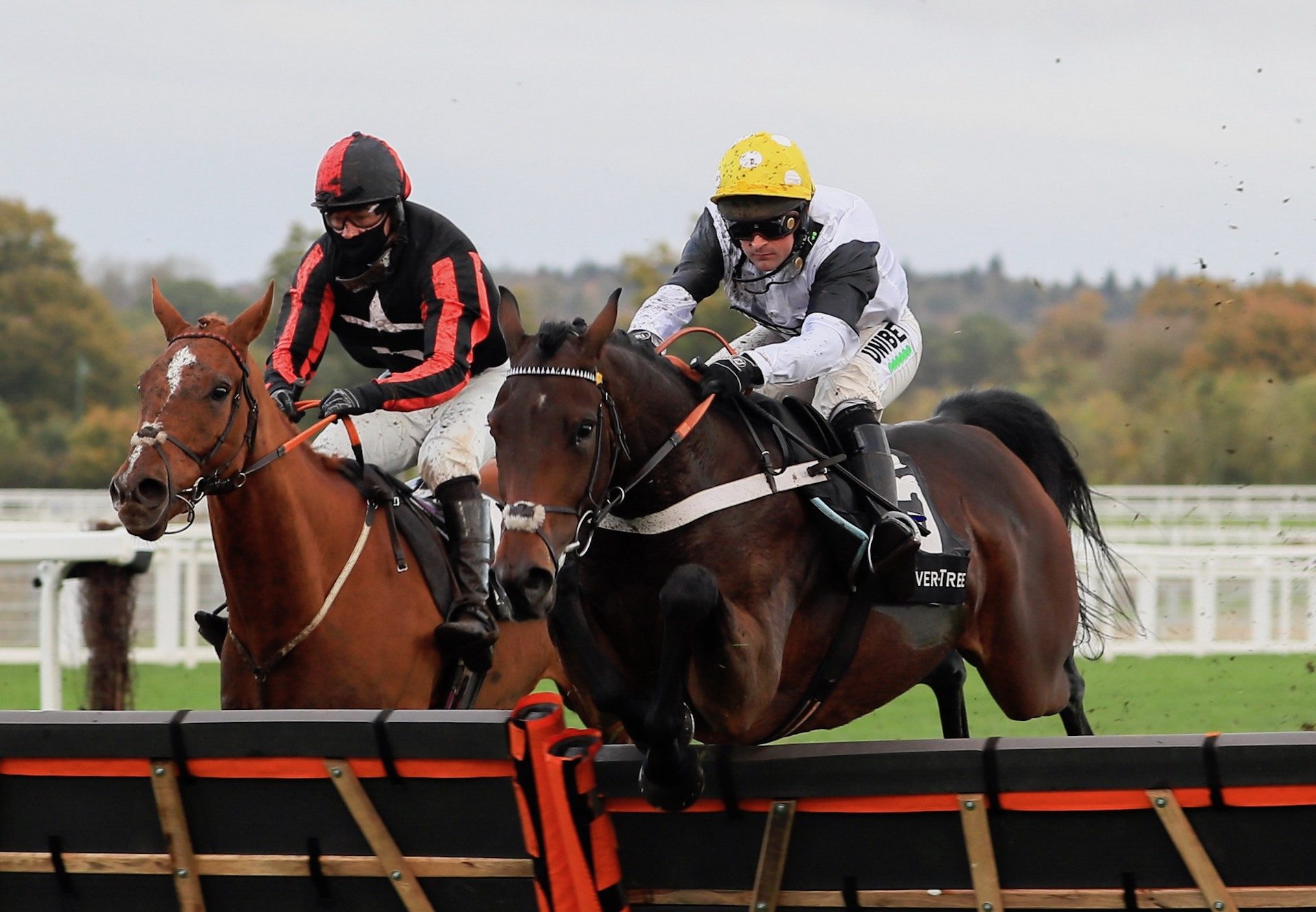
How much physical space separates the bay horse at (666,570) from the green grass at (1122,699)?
3.50 meters

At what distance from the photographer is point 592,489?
3.57 meters

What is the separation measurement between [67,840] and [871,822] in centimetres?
189

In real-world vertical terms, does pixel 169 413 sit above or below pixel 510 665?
above

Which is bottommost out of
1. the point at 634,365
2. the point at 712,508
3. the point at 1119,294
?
the point at 1119,294

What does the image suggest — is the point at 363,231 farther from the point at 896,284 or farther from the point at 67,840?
the point at 67,840

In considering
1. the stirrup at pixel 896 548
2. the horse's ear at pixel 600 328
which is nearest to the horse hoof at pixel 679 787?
the horse's ear at pixel 600 328

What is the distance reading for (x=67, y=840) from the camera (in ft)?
12.3

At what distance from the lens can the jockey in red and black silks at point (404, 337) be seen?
17.1ft

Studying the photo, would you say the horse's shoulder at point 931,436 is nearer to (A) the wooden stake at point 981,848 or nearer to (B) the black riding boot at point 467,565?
(B) the black riding boot at point 467,565

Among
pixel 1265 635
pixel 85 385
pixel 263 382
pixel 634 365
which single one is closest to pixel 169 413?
pixel 263 382

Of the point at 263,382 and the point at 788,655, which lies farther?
the point at 263,382

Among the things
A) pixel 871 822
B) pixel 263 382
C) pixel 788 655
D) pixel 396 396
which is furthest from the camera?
pixel 396 396

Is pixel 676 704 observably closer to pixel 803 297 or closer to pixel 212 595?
pixel 803 297

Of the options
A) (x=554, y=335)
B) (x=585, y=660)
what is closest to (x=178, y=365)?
(x=554, y=335)
